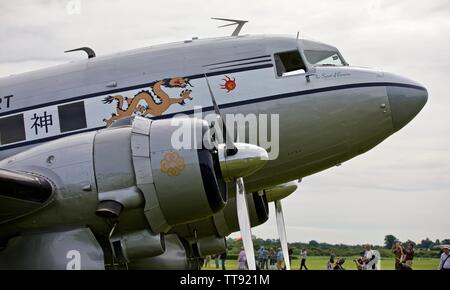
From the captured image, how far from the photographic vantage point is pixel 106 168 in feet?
34.7

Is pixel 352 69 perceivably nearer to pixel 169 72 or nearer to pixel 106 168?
pixel 169 72

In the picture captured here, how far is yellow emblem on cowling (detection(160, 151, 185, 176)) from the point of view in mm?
10492

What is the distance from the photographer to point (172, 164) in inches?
414

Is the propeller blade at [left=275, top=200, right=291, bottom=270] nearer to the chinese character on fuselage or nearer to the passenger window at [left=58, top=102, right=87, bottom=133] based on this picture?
the passenger window at [left=58, top=102, right=87, bottom=133]

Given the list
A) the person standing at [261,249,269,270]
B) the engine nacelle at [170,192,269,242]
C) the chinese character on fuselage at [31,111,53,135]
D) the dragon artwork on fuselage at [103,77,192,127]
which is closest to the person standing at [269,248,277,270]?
the person standing at [261,249,269,270]

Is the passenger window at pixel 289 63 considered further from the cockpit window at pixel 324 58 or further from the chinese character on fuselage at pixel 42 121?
the chinese character on fuselage at pixel 42 121

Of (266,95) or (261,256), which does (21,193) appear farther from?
(261,256)

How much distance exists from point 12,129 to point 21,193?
11.7 ft

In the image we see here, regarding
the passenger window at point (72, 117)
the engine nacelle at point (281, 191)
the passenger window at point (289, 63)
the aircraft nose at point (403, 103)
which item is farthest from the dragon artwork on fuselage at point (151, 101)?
the engine nacelle at point (281, 191)

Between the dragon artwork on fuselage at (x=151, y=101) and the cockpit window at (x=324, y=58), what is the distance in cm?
229

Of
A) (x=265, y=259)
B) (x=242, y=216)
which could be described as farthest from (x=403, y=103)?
(x=265, y=259)

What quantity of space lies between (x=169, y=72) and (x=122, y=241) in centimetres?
378

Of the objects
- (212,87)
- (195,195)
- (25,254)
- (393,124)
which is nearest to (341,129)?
(393,124)

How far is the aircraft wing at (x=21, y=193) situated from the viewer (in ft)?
34.1
